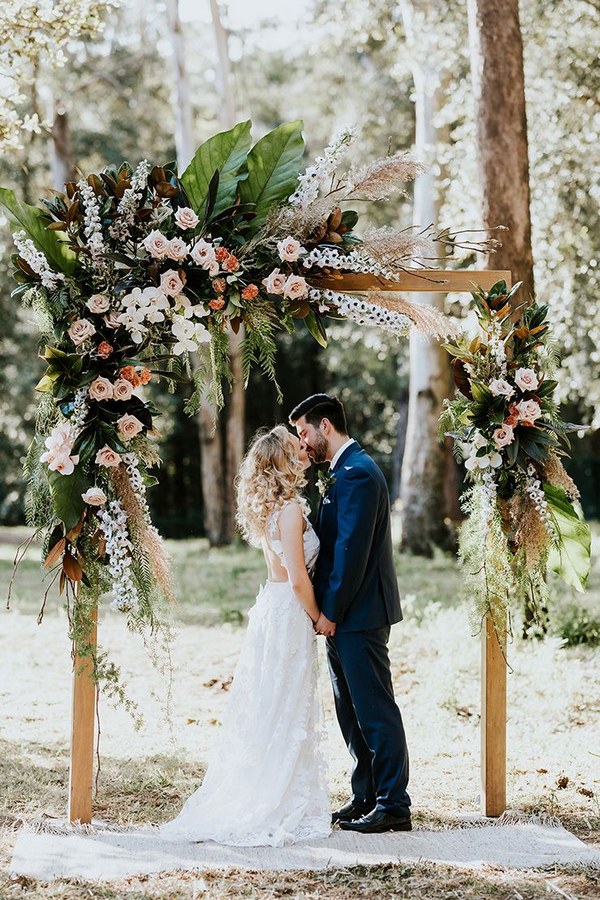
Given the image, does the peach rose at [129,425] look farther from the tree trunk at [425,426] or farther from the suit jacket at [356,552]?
the tree trunk at [425,426]

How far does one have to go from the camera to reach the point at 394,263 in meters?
5.01

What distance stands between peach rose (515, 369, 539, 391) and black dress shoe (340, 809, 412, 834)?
83.5 inches

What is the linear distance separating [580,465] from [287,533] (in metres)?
21.9

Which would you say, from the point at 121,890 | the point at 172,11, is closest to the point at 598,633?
the point at 121,890

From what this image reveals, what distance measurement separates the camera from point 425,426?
14.2 metres

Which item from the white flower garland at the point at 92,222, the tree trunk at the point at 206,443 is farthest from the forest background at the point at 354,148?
the white flower garland at the point at 92,222

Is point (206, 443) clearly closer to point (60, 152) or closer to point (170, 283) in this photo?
point (60, 152)

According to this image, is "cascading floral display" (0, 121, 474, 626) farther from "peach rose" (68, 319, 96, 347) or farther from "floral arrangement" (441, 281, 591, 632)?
"floral arrangement" (441, 281, 591, 632)

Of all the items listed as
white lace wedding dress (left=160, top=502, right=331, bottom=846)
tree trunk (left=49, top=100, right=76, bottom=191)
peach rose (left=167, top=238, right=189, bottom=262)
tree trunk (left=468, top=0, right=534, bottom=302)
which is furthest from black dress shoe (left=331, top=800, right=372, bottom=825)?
tree trunk (left=49, top=100, right=76, bottom=191)

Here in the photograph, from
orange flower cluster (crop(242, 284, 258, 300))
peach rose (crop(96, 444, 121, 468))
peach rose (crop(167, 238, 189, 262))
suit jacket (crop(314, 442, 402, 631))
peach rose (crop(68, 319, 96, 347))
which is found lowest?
suit jacket (crop(314, 442, 402, 631))

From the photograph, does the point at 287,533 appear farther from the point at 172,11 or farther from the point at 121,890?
the point at 172,11

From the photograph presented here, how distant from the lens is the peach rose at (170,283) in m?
4.63

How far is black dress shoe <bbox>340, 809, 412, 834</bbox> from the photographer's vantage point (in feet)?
15.6

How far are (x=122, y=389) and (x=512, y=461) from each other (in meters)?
1.88
